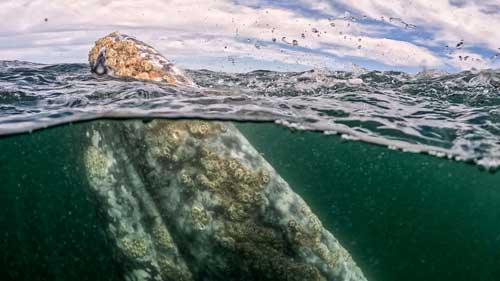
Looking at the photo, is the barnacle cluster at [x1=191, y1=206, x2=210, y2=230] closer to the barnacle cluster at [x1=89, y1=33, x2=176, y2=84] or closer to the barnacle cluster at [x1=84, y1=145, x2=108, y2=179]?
the barnacle cluster at [x1=84, y1=145, x2=108, y2=179]

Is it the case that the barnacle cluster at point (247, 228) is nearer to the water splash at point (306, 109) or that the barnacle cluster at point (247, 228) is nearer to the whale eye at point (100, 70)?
the water splash at point (306, 109)

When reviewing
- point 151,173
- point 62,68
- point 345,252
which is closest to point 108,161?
point 151,173

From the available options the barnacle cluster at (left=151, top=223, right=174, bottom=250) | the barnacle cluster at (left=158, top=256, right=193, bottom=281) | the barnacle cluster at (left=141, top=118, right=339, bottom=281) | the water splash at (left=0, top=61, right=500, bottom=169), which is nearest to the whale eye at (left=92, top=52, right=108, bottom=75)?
the water splash at (left=0, top=61, right=500, bottom=169)

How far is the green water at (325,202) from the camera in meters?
11.7

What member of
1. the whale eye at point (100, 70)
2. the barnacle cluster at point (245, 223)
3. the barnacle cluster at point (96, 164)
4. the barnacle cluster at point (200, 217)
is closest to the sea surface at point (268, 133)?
the whale eye at point (100, 70)

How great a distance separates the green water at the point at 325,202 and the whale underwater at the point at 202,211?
2.59 ft

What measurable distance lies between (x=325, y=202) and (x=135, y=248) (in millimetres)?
13574

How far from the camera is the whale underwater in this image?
6.84m

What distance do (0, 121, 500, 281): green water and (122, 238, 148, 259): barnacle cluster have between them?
577 mm

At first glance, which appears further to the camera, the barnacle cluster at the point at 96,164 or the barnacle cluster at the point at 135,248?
the barnacle cluster at the point at 96,164

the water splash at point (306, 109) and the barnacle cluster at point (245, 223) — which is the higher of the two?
the water splash at point (306, 109)

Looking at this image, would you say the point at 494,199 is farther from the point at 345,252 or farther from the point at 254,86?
the point at 345,252

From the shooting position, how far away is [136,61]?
987cm

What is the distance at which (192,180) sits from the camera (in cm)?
708
